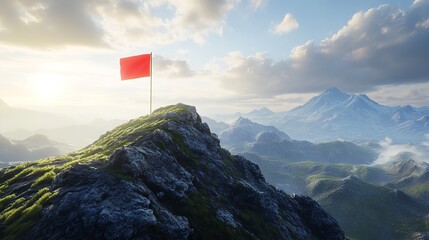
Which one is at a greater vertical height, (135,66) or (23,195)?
→ (135,66)

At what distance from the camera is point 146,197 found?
39.8 meters

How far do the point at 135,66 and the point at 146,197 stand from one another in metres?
39.4

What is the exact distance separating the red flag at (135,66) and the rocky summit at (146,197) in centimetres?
1315

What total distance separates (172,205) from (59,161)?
29696 millimetres

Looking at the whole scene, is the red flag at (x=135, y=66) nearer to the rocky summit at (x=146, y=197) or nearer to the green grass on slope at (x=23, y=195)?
the rocky summit at (x=146, y=197)

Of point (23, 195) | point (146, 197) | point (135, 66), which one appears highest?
point (135, 66)

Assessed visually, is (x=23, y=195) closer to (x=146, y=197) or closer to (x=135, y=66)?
(x=146, y=197)

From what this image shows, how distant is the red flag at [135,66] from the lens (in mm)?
69875

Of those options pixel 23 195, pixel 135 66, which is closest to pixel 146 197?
pixel 23 195

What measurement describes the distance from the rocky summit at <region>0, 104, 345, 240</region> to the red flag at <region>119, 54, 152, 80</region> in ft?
43.2

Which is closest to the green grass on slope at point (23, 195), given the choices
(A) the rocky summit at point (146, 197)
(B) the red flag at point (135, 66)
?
(A) the rocky summit at point (146, 197)

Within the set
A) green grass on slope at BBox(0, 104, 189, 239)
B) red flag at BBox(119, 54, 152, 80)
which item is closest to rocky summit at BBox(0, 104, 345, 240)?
green grass on slope at BBox(0, 104, 189, 239)

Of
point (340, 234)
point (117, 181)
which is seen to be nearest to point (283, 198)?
point (340, 234)

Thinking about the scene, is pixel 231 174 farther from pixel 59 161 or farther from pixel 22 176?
pixel 22 176
